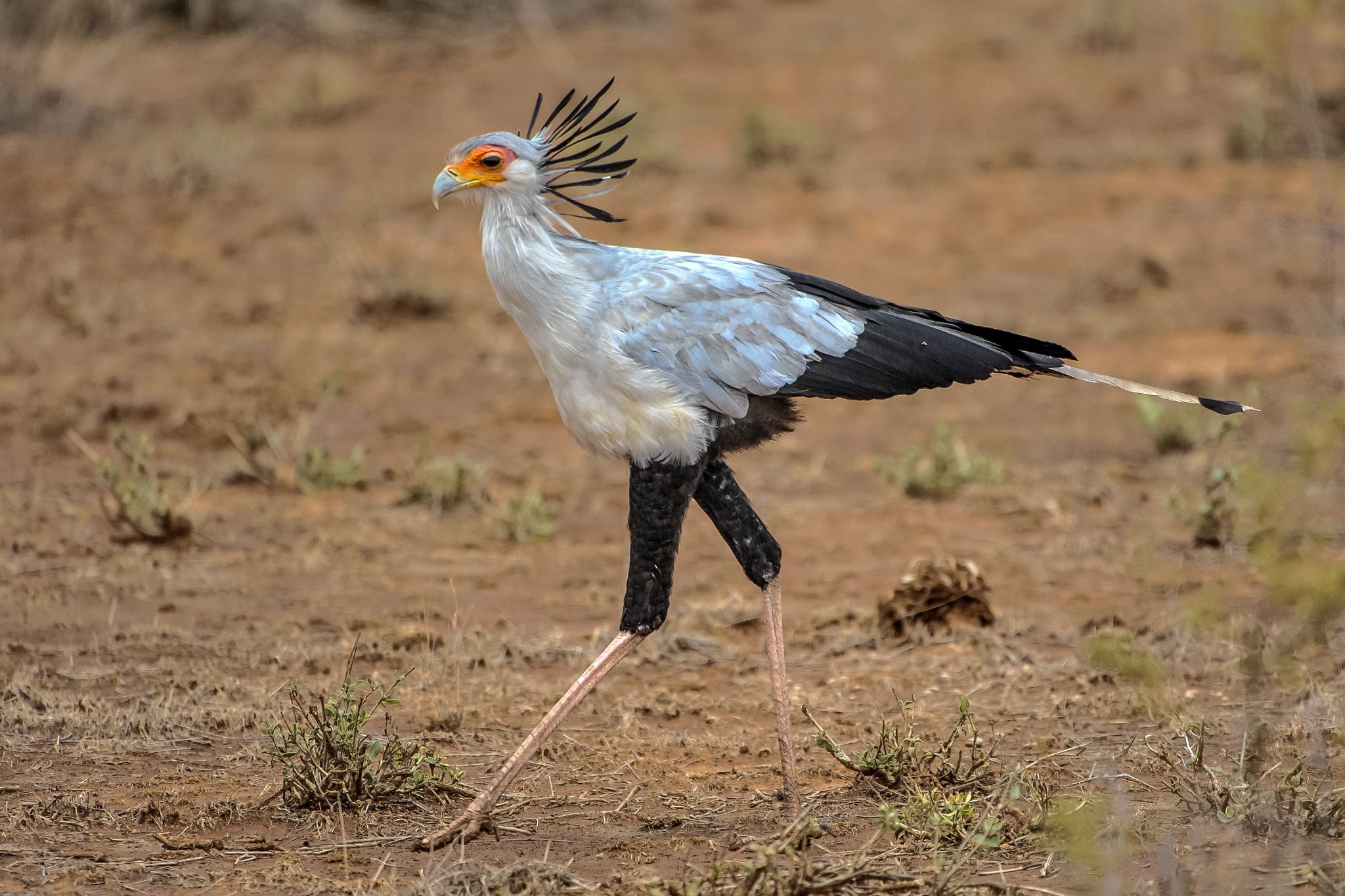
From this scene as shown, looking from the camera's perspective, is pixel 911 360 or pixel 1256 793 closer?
pixel 1256 793

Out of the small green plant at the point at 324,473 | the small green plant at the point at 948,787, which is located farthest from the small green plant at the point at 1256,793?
the small green plant at the point at 324,473

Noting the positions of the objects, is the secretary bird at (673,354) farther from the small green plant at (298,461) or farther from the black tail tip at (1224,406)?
the small green plant at (298,461)

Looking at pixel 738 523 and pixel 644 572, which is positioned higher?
pixel 738 523

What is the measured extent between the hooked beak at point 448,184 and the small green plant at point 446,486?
2.90 m

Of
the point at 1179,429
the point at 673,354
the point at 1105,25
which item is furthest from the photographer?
the point at 1105,25

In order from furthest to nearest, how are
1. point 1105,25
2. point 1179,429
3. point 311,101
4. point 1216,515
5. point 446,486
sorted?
point 1105,25, point 311,101, point 1179,429, point 446,486, point 1216,515

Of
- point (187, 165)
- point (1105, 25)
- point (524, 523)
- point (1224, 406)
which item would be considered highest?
point (1105, 25)

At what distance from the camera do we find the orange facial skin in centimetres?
401

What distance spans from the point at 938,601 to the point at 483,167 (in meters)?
2.46

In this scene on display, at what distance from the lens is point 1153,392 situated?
3.80 m

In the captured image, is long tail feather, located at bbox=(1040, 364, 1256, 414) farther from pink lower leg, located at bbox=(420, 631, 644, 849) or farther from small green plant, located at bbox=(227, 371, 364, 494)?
small green plant, located at bbox=(227, 371, 364, 494)

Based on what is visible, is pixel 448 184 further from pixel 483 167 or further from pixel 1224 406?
pixel 1224 406

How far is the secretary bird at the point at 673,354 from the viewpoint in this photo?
3840mm

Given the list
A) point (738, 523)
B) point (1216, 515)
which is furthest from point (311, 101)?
point (738, 523)
